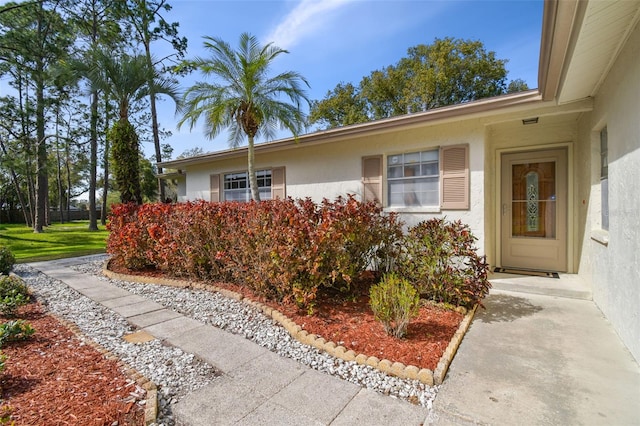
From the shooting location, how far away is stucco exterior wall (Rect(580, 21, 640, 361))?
2.85 metres

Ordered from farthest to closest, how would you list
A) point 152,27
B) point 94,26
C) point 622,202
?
point 152,27, point 94,26, point 622,202

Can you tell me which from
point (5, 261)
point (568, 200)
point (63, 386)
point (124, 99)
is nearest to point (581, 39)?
point (568, 200)

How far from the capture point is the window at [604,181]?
4.07 metres

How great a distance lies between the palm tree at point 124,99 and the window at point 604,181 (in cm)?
1089

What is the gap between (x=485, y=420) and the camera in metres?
2.17

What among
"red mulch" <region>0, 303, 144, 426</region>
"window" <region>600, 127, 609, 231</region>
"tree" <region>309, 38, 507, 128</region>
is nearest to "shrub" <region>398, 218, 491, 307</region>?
"window" <region>600, 127, 609, 231</region>

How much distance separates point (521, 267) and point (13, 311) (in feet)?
28.2

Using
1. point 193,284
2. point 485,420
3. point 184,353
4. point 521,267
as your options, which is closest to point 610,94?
point 521,267

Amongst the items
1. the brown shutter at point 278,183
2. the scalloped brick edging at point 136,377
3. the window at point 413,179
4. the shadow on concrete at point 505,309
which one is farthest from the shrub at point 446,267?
the brown shutter at point 278,183

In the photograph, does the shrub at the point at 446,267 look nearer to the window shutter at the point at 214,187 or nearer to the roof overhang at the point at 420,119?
the roof overhang at the point at 420,119

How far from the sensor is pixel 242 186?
32.3 ft

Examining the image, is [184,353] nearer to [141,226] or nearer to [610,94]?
[141,226]

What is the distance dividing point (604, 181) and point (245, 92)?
7.27 m

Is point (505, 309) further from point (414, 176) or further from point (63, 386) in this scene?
point (63, 386)
